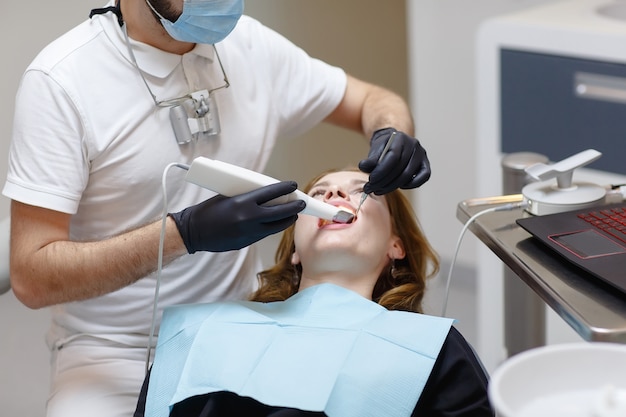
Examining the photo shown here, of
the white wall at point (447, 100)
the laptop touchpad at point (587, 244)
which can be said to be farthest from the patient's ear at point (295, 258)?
the white wall at point (447, 100)

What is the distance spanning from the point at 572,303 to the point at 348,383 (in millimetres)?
345

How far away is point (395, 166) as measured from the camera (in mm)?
1605

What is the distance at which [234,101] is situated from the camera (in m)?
1.82

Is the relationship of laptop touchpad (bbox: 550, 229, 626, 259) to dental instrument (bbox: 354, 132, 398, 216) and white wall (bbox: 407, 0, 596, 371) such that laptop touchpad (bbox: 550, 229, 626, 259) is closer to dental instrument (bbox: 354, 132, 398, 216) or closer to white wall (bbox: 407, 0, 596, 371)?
dental instrument (bbox: 354, 132, 398, 216)

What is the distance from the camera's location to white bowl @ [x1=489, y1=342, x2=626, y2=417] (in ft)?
2.95

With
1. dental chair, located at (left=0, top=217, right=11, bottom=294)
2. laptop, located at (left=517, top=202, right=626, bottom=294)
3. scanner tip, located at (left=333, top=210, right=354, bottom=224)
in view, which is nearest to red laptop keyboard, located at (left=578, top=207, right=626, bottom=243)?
laptop, located at (left=517, top=202, right=626, bottom=294)

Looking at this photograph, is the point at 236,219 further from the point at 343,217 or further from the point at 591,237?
the point at 591,237

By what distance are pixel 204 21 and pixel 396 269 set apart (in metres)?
0.59

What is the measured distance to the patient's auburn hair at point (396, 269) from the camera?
5.77 feet

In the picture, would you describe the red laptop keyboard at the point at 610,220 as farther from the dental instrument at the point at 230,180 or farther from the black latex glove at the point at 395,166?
the dental instrument at the point at 230,180

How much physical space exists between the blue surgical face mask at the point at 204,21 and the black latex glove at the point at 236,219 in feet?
1.12

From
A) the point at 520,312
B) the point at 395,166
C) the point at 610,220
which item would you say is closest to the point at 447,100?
the point at 520,312

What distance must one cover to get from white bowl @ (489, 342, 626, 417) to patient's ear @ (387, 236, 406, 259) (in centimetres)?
84

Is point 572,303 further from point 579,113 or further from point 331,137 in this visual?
point 331,137
